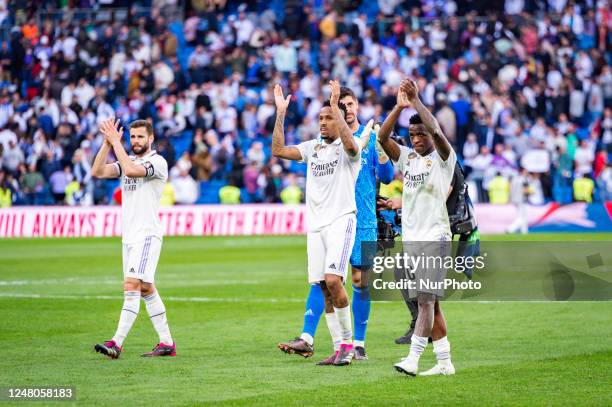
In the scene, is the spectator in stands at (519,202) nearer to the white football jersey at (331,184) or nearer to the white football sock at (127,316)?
the white football jersey at (331,184)

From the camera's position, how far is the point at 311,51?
3956cm

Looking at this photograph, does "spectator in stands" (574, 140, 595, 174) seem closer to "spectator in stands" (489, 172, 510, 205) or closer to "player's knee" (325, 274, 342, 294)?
"spectator in stands" (489, 172, 510, 205)

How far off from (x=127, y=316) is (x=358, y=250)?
235 centimetres

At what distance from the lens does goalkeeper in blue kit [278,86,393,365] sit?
472 inches

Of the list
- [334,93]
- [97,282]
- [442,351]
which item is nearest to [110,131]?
[334,93]

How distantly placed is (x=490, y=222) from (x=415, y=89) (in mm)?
23484

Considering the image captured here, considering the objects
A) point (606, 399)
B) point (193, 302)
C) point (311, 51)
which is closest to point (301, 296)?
point (193, 302)

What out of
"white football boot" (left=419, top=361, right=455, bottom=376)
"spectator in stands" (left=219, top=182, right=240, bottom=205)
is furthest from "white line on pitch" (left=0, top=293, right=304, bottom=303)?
"spectator in stands" (left=219, top=182, right=240, bottom=205)

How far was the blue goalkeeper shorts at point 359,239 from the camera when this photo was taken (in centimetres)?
1200

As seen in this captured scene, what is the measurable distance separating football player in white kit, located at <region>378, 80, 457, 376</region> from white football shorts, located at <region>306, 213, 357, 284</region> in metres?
0.85

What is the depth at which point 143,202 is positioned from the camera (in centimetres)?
1224

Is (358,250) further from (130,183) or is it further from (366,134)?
(130,183)

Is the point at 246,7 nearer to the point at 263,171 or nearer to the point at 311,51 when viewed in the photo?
the point at 311,51

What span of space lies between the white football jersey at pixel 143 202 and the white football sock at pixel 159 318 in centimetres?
65
